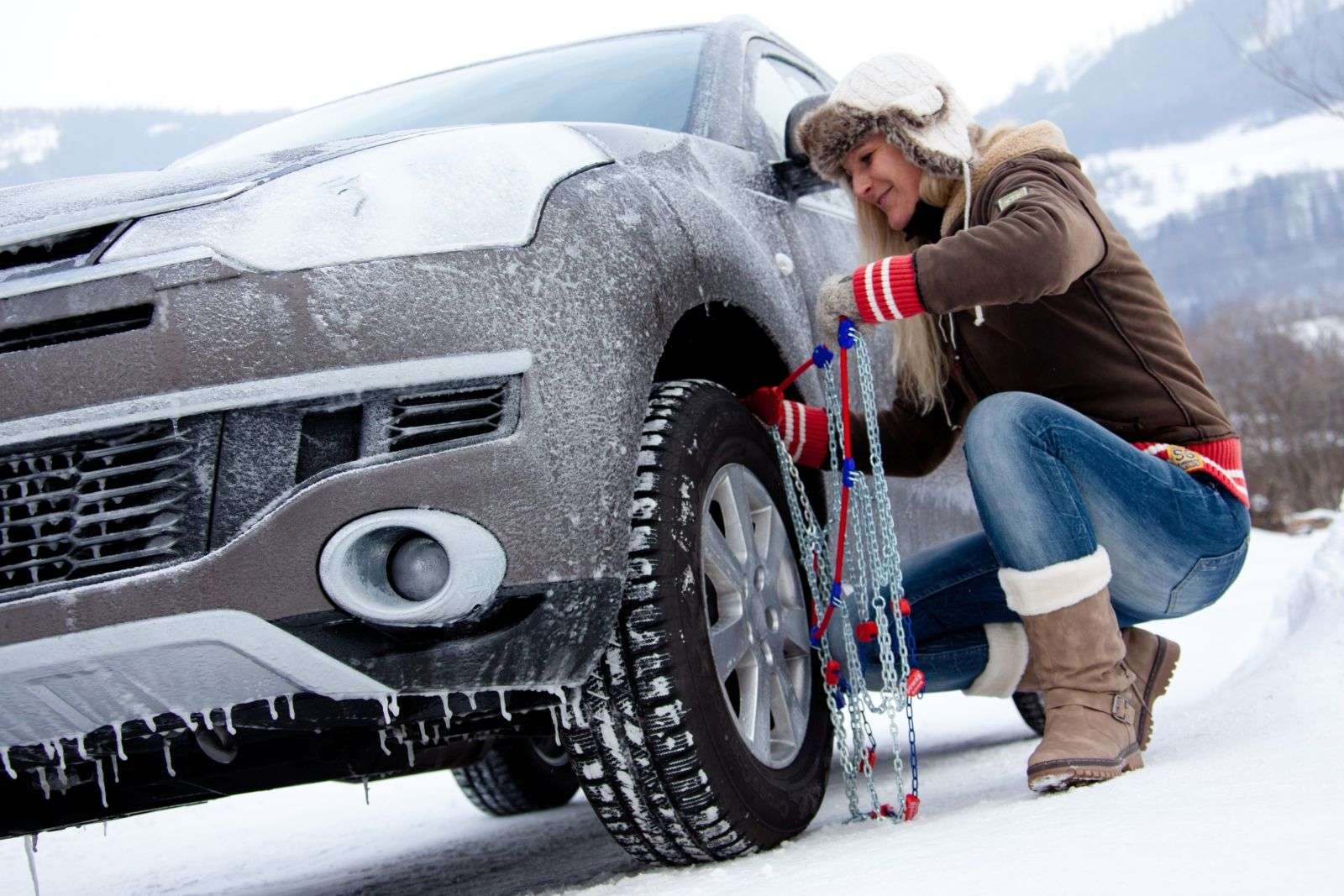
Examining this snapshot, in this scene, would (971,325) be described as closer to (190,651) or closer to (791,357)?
(791,357)

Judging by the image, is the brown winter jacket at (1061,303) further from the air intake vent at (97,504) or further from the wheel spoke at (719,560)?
the air intake vent at (97,504)

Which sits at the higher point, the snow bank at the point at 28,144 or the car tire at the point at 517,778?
the snow bank at the point at 28,144

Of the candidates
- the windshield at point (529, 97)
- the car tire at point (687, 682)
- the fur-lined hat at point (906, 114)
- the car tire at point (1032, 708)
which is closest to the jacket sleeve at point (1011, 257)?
the fur-lined hat at point (906, 114)

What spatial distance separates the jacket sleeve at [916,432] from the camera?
2.85 m

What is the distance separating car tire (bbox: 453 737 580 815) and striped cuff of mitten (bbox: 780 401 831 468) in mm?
1651

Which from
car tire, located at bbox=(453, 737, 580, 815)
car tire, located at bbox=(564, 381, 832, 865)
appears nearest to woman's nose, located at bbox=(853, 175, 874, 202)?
car tire, located at bbox=(564, 381, 832, 865)

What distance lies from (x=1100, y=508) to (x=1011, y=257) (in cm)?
49

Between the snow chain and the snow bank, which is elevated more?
the snow bank

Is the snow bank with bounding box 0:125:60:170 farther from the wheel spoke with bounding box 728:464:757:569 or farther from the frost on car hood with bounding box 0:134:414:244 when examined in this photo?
the wheel spoke with bounding box 728:464:757:569

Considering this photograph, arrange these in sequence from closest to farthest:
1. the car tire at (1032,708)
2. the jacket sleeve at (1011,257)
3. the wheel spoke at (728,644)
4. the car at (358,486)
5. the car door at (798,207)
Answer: the car at (358,486) < the wheel spoke at (728,644) < the jacket sleeve at (1011,257) < the car door at (798,207) < the car tire at (1032,708)

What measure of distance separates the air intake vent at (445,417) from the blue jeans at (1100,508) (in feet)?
3.04

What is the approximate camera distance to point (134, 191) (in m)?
1.81

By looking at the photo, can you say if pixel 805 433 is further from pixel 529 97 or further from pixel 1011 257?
pixel 529 97

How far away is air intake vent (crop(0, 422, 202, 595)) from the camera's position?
160 centimetres
